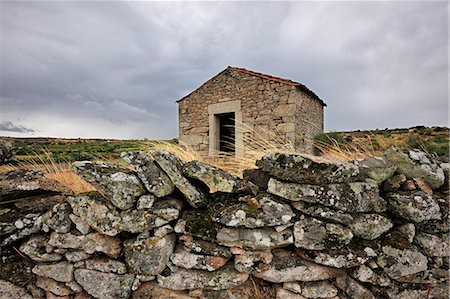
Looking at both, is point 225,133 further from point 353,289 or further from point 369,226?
point 353,289

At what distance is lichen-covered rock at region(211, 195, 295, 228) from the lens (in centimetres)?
211

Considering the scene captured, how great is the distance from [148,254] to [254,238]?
0.97 metres

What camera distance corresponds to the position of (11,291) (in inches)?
90.5

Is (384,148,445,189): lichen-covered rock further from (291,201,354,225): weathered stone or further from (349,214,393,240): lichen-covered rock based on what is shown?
(291,201,354,225): weathered stone

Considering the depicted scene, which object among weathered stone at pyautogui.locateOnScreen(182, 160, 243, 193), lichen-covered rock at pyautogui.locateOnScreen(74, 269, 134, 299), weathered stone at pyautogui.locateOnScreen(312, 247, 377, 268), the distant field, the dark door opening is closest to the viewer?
weathered stone at pyautogui.locateOnScreen(312, 247, 377, 268)

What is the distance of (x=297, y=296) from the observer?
2168 mm

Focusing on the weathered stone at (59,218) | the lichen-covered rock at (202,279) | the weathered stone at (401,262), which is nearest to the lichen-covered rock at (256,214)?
the lichen-covered rock at (202,279)

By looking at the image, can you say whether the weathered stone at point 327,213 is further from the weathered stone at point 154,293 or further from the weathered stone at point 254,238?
the weathered stone at point 154,293

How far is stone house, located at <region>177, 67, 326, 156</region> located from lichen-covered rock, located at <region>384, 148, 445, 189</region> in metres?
3.87

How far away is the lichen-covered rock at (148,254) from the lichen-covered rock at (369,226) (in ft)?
5.59

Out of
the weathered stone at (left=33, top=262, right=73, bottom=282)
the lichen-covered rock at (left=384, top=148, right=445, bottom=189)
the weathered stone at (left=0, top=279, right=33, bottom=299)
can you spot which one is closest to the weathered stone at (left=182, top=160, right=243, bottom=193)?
the weathered stone at (left=33, top=262, right=73, bottom=282)

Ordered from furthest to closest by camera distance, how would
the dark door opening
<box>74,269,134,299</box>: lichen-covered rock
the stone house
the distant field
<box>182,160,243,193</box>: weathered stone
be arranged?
the dark door opening
the stone house
the distant field
<box>182,160,243,193</box>: weathered stone
<box>74,269,134,299</box>: lichen-covered rock

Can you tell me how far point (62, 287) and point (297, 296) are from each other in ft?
7.38

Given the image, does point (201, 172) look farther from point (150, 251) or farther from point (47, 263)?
point (47, 263)
